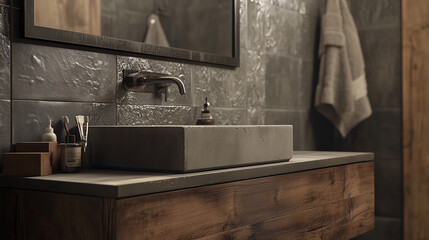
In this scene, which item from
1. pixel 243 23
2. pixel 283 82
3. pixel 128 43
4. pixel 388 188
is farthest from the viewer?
pixel 388 188

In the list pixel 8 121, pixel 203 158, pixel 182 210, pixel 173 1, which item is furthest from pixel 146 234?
pixel 173 1

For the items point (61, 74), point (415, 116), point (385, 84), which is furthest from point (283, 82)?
point (61, 74)

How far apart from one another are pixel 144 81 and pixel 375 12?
176cm

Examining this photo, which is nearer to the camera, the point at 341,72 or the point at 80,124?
the point at 80,124

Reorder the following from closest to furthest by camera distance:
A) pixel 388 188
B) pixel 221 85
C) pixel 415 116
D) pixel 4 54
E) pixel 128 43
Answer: pixel 4 54
pixel 128 43
pixel 221 85
pixel 415 116
pixel 388 188

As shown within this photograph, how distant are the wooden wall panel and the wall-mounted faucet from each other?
63.2 inches

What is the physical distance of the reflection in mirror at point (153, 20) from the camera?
1.71 m

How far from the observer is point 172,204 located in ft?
4.50

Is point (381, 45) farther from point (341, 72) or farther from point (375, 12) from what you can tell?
point (341, 72)

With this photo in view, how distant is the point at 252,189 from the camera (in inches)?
66.2

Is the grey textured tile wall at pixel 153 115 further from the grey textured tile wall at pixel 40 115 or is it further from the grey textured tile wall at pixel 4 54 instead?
the grey textured tile wall at pixel 4 54

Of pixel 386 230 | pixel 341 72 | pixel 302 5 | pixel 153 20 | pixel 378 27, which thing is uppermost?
pixel 302 5

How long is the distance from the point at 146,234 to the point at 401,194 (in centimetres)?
211

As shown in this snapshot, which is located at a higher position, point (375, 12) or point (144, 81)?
point (375, 12)
